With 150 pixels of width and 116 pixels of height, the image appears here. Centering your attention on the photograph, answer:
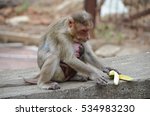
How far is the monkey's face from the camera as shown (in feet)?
20.0

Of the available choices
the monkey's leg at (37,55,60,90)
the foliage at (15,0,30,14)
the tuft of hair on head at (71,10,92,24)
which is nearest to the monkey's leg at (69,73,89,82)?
the monkey's leg at (37,55,60,90)

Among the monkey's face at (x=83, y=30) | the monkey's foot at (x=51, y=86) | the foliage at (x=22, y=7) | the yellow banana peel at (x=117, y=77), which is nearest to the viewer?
the monkey's face at (x=83, y=30)

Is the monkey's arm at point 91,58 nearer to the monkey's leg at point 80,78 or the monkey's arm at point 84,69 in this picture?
the monkey's leg at point 80,78

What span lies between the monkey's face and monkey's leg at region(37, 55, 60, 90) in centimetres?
45

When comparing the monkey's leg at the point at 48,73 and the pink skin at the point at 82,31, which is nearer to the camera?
the pink skin at the point at 82,31

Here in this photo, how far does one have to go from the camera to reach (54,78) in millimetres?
6539

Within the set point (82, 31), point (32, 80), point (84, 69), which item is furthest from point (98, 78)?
point (32, 80)

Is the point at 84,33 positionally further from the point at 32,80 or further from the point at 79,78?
the point at 32,80

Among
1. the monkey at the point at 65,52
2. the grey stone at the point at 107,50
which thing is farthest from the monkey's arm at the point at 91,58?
Answer: the grey stone at the point at 107,50

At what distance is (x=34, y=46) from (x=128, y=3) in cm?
315

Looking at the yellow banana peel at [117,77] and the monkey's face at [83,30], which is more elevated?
the monkey's face at [83,30]

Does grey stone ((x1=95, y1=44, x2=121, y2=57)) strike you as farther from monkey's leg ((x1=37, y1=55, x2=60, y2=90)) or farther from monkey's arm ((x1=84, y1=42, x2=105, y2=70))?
monkey's leg ((x1=37, y1=55, x2=60, y2=90))

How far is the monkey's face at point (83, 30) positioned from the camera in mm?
6094

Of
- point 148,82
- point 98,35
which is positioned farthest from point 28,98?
point 98,35
